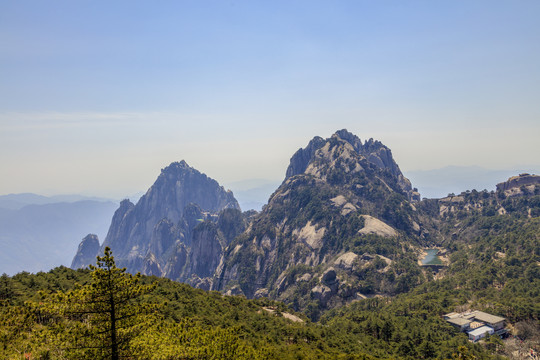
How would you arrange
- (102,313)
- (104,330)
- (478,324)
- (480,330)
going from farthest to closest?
(478,324), (480,330), (102,313), (104,330)

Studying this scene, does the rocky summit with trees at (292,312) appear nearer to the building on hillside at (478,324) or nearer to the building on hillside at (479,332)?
the building on hillside at (479,332)

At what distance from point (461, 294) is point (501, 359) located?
5414 cm

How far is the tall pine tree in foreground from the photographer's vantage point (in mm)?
25328

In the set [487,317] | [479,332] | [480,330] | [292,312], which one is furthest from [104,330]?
[487,317]

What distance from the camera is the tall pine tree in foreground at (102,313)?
83.1 ft

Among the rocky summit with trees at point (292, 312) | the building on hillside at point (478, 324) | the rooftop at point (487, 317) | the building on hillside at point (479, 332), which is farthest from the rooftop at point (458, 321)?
the rooftop at point (487, 317)

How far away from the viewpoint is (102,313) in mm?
26719

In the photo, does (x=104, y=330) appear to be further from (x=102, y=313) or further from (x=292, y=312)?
(x=292, y=312)

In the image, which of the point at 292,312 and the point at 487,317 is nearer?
the point at 487,317

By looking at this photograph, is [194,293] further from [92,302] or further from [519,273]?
[519,273]

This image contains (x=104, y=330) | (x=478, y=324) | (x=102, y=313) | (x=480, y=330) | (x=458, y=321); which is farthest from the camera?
(x=458, y=321)

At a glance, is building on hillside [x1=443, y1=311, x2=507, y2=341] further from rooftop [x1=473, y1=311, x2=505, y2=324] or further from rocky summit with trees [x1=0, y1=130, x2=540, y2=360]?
rocky summit with trees [x1=0, y1=130, x2=540, y2=360]

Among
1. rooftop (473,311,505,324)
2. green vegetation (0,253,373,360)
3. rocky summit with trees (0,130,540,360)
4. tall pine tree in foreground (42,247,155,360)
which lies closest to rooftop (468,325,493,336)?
rooftop (473,311,505,324)

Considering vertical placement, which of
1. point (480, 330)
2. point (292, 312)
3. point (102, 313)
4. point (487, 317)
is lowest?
point (292, 312)
